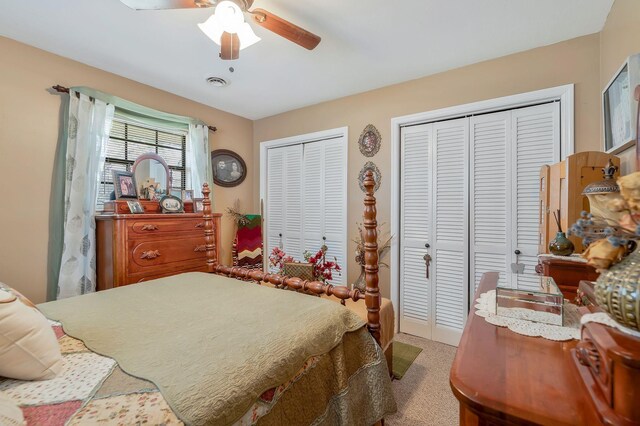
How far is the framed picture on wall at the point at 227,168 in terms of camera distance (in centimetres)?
365

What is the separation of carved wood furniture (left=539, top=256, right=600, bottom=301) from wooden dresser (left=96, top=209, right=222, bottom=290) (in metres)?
2.87

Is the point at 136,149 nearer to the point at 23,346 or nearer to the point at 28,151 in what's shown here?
the point at 28,151

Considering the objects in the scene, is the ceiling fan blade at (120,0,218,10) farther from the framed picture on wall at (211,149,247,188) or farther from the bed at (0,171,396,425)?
the framed picture on wall at (211,149,247,188)

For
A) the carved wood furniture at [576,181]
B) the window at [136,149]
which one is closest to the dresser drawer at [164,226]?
the window at [136,149]

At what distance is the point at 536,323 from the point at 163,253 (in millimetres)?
Result: 2762

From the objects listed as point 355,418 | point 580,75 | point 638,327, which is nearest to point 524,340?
point 638,327

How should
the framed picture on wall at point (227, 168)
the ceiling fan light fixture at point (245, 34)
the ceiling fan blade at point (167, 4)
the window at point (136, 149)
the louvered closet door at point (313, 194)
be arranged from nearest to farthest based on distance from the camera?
1. the ceiling fan blade at point (167, 4)
2. the ceiling fan light fixture at point (245, 34)
3. the window at point (136, 149)
4. the louvered closet door at point (313, 194)
5. the framed picture on wall at point (227, 168)


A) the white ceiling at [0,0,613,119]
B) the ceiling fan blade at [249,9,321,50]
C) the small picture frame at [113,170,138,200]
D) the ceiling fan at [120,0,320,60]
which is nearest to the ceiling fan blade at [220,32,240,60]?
the ceiling fan at [120,0,320,60]

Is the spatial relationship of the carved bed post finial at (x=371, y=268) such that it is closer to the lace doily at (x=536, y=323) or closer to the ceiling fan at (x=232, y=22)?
the lace doily at (x=536, y=323)

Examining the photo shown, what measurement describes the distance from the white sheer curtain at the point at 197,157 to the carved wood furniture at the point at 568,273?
3.32 m

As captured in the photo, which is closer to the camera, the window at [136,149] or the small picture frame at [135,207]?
the small picture frame at [135,207]

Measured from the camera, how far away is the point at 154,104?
3020 millimetres

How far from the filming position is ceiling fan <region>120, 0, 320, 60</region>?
60.2 inches

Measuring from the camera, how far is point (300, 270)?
7.32 ft
